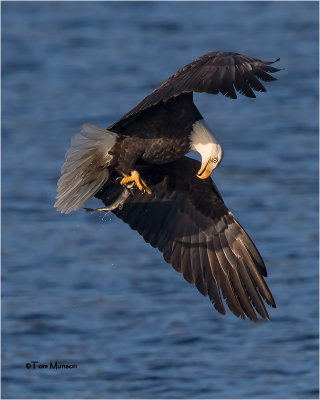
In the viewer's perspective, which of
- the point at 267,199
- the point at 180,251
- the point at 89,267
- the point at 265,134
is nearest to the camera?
the point at 180,251

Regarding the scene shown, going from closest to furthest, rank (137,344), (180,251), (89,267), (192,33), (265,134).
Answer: (180,251)
(137,344)
(89,267)
(265,134)
(192,33)

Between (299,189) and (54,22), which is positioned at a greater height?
(54,22)

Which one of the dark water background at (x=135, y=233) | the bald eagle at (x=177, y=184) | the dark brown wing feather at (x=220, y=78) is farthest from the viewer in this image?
the dark water background at (x=135, y=233)

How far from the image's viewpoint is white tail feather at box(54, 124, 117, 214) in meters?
6.30

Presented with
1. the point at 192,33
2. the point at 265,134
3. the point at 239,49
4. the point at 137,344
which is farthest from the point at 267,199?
the point at 192,33

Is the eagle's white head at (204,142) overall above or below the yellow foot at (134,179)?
above

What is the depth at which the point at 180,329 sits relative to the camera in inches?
360

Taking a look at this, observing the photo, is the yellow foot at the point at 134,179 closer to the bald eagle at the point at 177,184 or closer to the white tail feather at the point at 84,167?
the bald eagle at the point at 177,184

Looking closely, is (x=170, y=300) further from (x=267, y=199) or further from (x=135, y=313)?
(x=267, y=199)

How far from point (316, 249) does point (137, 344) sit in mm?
2092

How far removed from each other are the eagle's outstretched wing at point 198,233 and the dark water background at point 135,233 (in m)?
1.66

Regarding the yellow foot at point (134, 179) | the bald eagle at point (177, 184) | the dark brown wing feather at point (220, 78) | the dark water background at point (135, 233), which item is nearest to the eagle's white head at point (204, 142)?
the bald eagle at point (177, 184)

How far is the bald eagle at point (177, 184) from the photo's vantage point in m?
6.19

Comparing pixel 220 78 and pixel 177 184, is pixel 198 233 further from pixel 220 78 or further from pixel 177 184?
pixel 220 78
